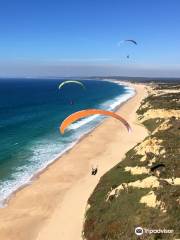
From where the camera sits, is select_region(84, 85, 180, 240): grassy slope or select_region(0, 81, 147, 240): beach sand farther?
select_region(0, 81, 147, 240): beach sand

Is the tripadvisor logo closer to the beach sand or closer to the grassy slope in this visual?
the grassy slope

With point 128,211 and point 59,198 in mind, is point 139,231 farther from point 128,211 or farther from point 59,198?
point 59,198

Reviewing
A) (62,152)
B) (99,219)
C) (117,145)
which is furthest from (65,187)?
(117,145)

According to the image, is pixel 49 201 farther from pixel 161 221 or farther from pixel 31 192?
pixel 161 221

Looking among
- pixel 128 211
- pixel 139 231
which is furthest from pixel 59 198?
pixel 139 231

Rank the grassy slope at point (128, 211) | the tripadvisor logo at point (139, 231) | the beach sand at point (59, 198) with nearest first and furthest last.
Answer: the tripadvisor logo at point (139, 231), the grassy slope at point (128, 211), the beach sand at point (59, 198)

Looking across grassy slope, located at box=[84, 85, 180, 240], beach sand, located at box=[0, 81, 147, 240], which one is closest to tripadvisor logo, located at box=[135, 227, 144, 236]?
grassy slope, located at box=[84, 85, 180, 240]

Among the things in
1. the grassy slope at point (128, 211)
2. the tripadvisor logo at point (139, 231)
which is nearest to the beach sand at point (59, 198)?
the grassy slope at point (128, 211)

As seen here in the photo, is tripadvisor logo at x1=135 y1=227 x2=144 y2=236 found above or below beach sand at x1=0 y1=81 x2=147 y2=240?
above

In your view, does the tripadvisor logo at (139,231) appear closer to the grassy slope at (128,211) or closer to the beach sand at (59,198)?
the grassy slope at (128,211)
